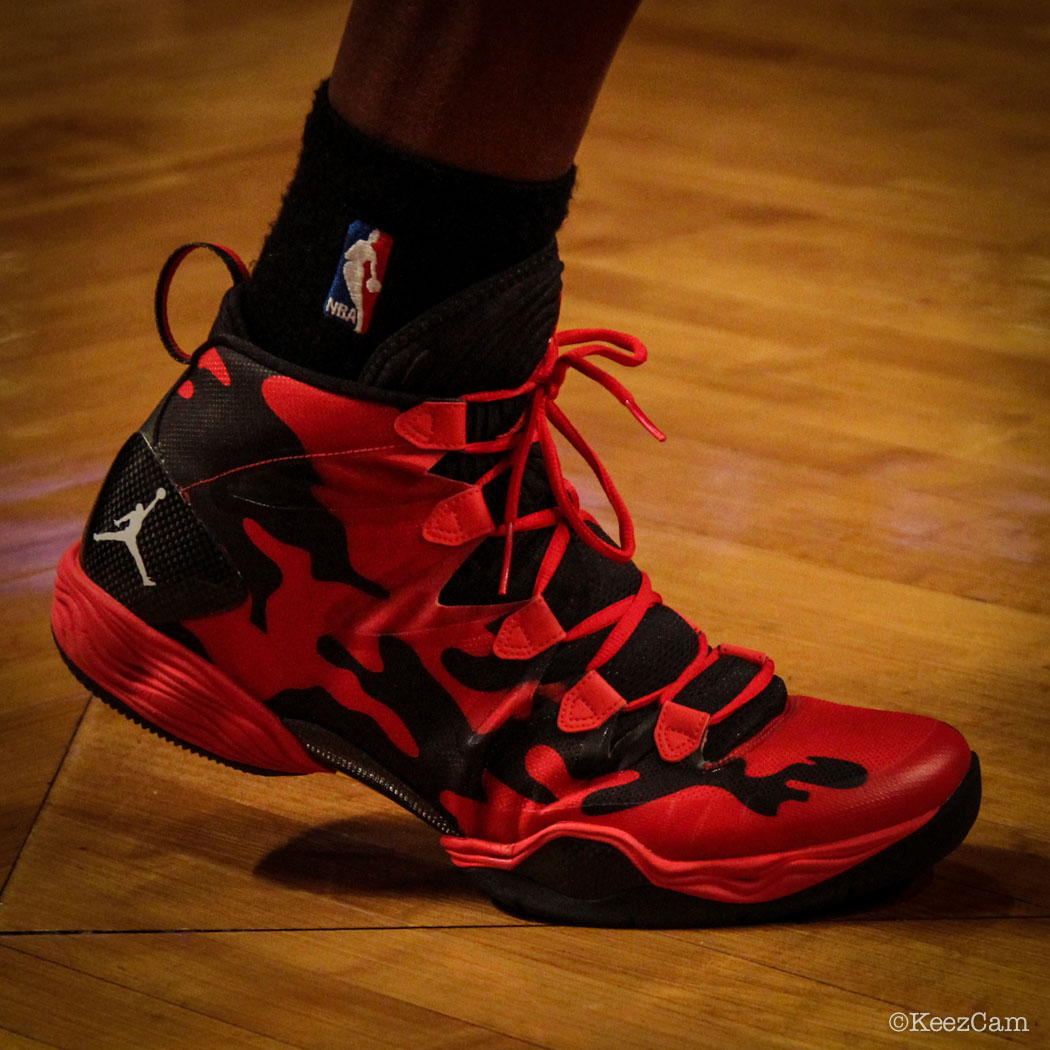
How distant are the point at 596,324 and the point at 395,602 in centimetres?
72

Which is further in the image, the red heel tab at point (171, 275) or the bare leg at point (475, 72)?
the red heel tab at point (171, 275)

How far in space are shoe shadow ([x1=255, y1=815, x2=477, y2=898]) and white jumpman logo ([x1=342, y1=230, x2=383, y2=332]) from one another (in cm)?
30

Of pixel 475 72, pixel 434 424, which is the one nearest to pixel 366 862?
pixel 434 424

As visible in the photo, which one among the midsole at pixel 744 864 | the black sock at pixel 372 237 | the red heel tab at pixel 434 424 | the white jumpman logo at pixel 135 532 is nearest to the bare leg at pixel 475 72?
the black sock at pixel 372 237

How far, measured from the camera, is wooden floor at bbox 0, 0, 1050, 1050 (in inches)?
25.3

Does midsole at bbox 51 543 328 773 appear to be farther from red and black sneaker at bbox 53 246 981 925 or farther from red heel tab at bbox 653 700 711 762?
red heel tab at bbox 653 700 711 762

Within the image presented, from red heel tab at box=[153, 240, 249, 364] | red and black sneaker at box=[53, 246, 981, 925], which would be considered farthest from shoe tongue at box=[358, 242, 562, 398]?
red heel tab at box=[153, 240, 249, 364]

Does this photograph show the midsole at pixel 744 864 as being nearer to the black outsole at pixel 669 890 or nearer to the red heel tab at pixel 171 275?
the black outsole at pixel 669 890

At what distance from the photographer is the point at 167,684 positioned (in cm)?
70

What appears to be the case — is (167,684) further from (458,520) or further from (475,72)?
(475,72)

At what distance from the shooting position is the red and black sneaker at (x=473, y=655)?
2.13 feet

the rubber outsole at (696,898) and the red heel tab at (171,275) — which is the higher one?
the red heel tab at (171,275)

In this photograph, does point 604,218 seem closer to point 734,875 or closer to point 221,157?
point 221,157

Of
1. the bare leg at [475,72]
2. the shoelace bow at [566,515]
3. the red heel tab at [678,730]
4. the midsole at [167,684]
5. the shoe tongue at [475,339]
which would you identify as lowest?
the midsole at [167,684]
